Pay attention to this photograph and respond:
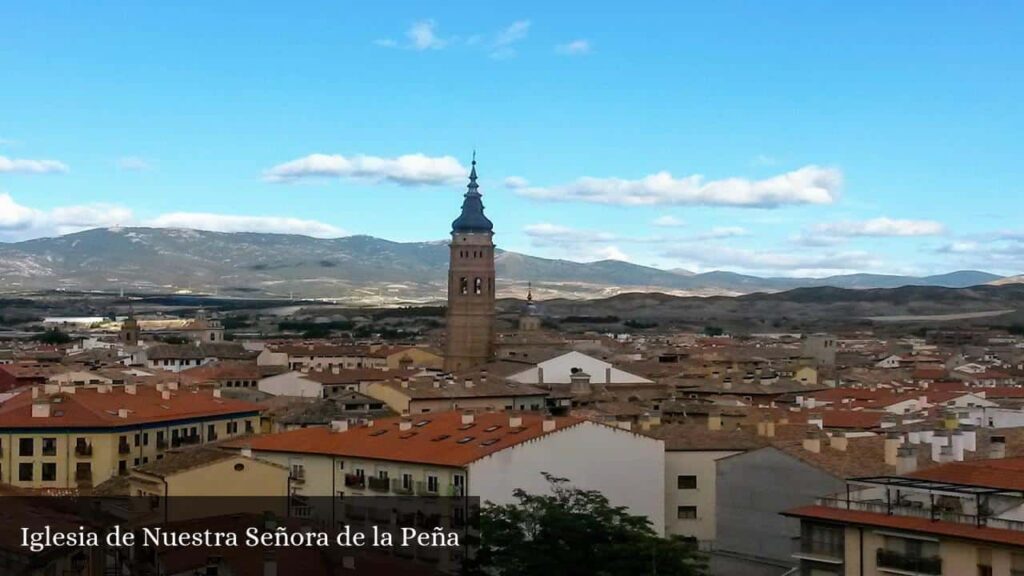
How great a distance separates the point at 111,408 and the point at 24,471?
4.77m

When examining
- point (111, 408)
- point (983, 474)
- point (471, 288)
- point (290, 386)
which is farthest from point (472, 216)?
point (983, 474)

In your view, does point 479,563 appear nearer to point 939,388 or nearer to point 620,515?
point 620,515

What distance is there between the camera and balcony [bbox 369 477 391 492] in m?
43.9

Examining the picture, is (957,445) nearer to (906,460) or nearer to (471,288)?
(906,460)

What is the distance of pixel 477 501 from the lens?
134 feet

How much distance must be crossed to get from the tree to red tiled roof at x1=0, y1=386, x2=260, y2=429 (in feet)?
74.0

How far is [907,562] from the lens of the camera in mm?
28875

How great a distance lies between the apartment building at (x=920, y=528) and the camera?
90.9 ft

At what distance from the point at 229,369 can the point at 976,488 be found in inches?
2802

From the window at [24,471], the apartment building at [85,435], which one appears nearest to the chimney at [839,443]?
the apartment building at [85,435]

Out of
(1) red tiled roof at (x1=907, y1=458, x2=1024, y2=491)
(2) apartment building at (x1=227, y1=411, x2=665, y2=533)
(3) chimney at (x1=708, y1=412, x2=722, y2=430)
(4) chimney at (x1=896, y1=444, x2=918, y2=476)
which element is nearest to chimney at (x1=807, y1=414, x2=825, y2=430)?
(3) chimney at (x1=708, y1=412, x2=722, y2=430)

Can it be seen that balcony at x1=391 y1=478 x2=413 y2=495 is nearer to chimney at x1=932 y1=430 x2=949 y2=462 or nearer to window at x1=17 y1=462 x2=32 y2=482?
chimney at x1=932 y1=430 x2=949 y2=462

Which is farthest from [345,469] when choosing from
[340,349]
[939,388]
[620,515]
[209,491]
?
[340,349]

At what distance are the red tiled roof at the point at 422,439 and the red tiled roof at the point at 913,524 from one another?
12.8m
